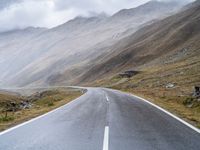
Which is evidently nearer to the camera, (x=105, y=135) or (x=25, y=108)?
(x=105, y=135)

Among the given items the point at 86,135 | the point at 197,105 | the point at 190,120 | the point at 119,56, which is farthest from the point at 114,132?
the point at 119,56

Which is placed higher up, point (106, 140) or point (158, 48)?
point (158, 48)

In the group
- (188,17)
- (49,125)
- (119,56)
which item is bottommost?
(49,125)

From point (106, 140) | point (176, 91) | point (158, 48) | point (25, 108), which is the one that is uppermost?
point (158, 48)

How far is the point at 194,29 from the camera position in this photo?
548 ft

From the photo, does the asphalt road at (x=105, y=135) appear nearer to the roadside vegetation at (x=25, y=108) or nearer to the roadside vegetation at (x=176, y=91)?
the roadside vegetation at (x=176, y=91)

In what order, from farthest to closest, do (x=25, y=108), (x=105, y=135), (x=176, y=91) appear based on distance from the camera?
(x=176, y=91) < (x=25, y=108) < (x=105, y=135)

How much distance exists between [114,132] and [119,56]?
17393 cm

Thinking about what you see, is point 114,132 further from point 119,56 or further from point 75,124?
point 119,56

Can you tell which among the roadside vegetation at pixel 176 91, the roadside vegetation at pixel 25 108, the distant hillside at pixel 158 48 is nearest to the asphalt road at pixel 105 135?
the roadside vegetation at pixel 176 91

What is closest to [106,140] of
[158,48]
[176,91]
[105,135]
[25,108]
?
[105,135]

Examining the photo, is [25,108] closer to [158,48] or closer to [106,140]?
[106,140]

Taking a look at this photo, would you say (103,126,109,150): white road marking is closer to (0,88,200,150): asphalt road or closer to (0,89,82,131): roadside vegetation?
(0,88,200,150): asphalt road

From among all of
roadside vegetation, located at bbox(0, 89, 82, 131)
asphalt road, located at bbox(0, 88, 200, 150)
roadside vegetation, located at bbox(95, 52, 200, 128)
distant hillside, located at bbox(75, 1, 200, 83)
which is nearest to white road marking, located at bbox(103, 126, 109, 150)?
asphalt road, located at bbox(0, 88, 200, 150)
